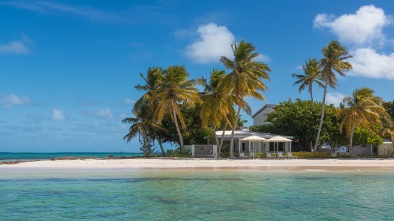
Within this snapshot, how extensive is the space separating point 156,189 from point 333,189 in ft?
24.4

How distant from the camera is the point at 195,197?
51.3 feet

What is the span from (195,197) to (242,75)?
2104 cm

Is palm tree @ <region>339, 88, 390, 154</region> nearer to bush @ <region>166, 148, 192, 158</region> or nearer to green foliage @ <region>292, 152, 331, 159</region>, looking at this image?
green foliage @ <region>292, 152, 331, 159</region>

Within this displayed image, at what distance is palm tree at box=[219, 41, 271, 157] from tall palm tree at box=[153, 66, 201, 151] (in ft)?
10.0

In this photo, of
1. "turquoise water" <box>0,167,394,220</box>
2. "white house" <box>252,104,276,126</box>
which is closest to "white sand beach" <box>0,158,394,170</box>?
"turquoise water" <box>0,167,394,220</box>

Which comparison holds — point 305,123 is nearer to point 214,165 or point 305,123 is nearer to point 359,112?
point 359,112

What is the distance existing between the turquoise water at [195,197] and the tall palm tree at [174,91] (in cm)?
1417

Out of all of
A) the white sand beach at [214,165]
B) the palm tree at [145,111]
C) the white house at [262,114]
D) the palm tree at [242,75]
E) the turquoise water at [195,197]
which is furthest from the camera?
the white house at [262,114]

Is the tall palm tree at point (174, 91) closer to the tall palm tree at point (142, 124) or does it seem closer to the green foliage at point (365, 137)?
the tall palm tree at point (142, 124)

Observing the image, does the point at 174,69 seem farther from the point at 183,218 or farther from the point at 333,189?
the point at 183,218

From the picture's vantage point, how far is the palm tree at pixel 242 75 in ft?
117

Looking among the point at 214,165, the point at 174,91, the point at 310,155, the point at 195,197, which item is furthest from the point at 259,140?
the point at 195,197

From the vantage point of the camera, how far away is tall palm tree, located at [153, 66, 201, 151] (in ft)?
121

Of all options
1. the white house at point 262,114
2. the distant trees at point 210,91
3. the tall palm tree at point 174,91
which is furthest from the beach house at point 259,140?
the white house at point 262,114
